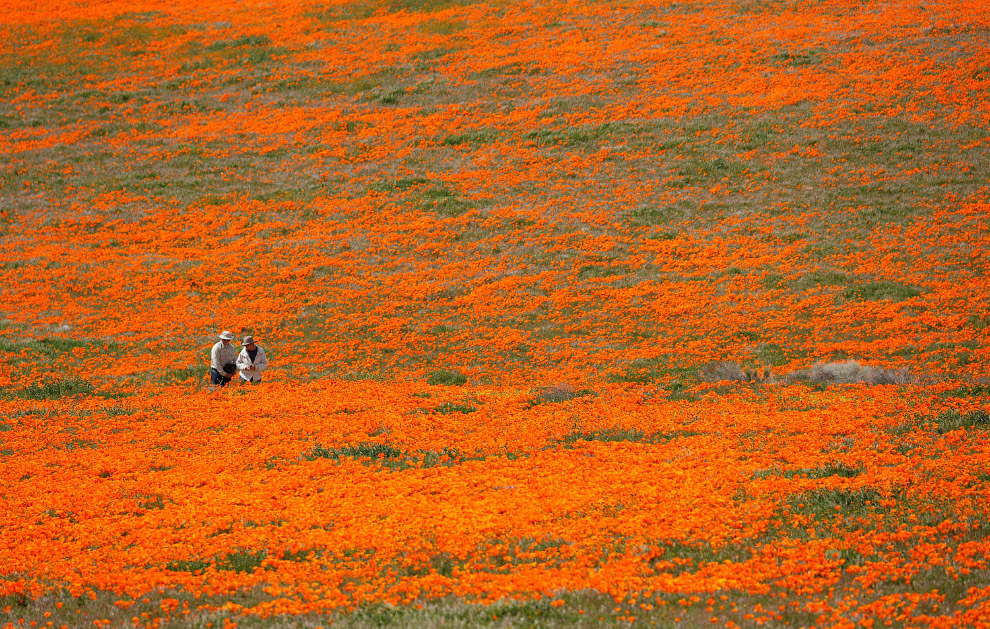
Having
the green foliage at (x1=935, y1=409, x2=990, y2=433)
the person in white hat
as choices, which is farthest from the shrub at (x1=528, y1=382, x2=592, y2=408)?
the person in white hat

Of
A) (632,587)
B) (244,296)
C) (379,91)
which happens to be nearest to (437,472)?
(632,587)

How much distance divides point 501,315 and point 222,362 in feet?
30.0

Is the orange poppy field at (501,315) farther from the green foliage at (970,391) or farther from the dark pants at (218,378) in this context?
the dark pants at (218,378)

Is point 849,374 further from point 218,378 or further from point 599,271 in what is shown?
point 218,378

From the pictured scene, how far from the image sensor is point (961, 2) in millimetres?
52188

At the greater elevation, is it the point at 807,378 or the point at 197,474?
the point at 197,474

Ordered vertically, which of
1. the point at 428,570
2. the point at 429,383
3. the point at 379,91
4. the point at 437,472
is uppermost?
the point at 379,91

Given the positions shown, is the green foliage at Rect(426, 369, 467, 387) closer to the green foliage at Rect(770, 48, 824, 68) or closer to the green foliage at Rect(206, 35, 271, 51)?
the green foliage at Rect(770, 48, 824, 68)

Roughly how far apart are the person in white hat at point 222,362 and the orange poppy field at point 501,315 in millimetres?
903

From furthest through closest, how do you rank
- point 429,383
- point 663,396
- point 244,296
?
1. point 244,296
2. point 429,383
3. point 663,396

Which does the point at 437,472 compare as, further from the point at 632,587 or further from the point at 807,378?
the point at 807,378

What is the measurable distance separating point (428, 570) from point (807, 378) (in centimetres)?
1294

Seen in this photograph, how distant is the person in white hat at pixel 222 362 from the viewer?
22500 mm

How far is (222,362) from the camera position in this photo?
2262 cm
